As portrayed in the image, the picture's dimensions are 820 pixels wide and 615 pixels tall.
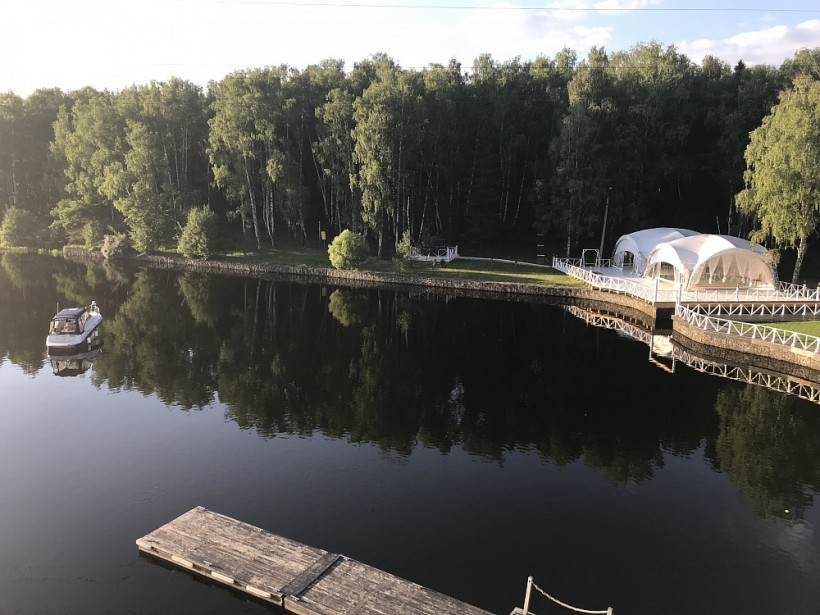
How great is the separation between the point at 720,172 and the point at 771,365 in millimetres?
37678

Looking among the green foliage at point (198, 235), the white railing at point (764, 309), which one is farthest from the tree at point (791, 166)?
the green foliage at point (198, 235)

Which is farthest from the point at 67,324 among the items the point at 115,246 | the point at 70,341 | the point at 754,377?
the point at 115,246

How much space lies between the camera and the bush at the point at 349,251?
182ft

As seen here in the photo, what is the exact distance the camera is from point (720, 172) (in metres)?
60.5

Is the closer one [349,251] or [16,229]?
[349,251]

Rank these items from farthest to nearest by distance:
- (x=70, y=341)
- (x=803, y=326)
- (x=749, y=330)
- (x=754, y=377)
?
(x=803, y=326), (x=749, y=330), (x=70, y=341), (x=754, y=377)

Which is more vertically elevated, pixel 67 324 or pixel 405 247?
pixel 405 247

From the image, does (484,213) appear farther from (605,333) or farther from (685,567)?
(685,567)

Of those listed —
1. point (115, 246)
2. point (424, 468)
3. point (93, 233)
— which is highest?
point (93, 233)

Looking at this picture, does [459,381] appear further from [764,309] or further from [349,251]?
[349,251]

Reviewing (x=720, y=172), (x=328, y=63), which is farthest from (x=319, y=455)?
(x=328, y=63)

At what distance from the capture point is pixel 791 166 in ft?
136

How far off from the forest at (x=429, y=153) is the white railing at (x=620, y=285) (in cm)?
571

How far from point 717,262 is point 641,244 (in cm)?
753
